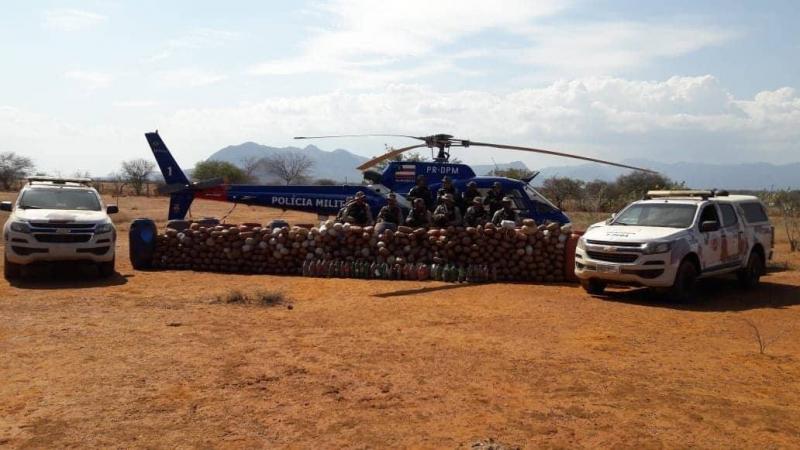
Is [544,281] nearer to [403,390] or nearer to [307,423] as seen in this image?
[403,390]

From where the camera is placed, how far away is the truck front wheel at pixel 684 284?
11.3 m

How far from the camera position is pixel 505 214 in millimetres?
14828

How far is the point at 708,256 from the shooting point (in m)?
11.9

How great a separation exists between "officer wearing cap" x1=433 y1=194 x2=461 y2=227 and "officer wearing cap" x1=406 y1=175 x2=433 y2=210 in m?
0.70

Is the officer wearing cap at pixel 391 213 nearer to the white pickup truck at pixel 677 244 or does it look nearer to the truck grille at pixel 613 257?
the white pickup truck at pixel 677 244

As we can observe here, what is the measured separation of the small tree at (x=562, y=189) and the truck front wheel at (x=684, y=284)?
106 ft

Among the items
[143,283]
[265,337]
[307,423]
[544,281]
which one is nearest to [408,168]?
[544,281]

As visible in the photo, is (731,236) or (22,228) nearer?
(731,236)

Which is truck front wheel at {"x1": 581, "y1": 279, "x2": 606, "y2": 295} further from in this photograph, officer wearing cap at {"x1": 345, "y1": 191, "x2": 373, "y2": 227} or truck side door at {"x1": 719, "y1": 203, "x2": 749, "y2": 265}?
officer wearing cap at {"x1": 345, "y1": 191, "x2": 373, "y2": 227}

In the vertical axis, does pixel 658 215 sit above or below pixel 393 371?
above

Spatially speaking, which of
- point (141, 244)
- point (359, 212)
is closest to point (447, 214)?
point (359, 212)

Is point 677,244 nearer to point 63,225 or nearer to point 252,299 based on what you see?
point 252,299

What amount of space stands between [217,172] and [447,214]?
55.5 meters

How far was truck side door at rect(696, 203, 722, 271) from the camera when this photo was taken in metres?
11.8
